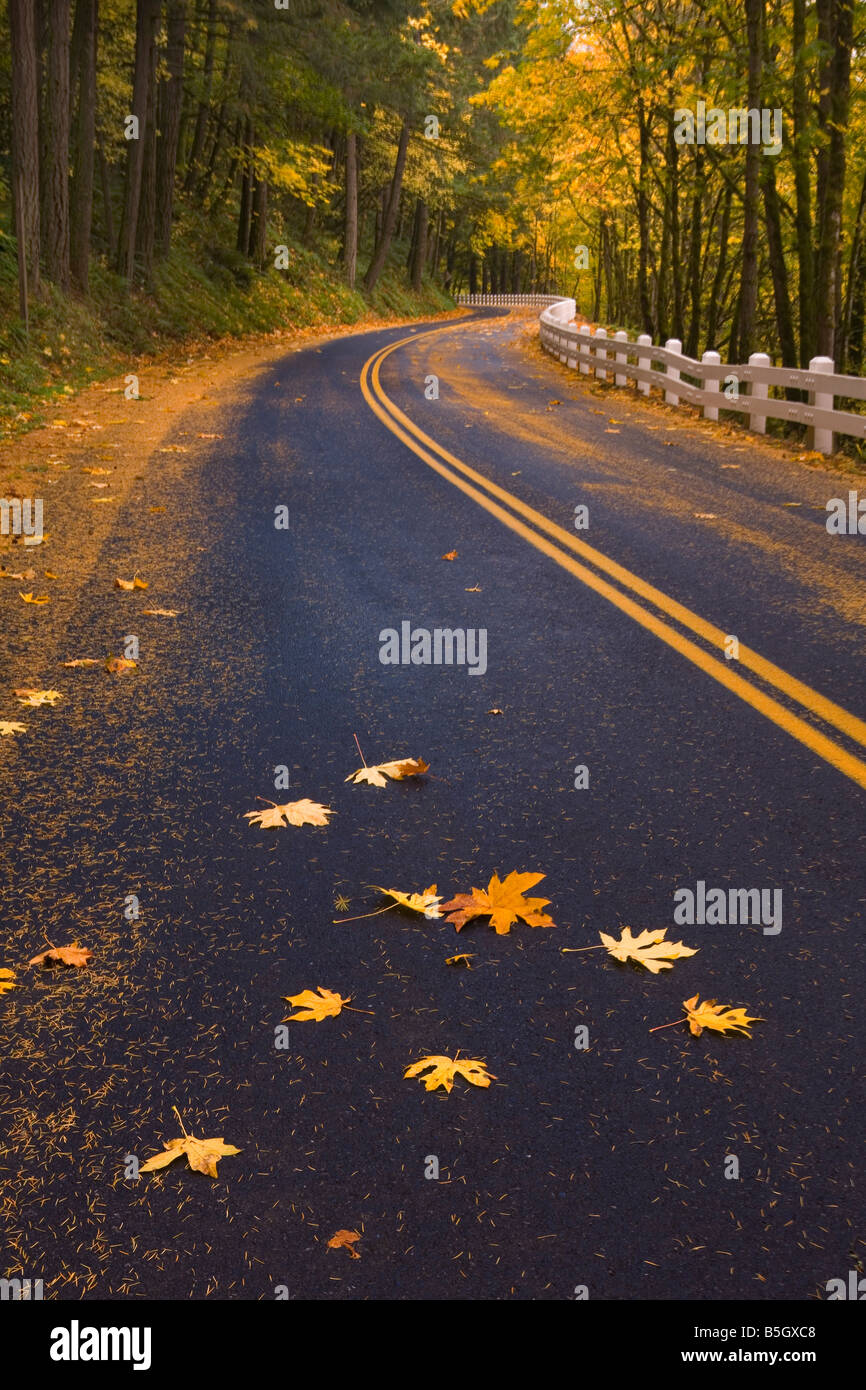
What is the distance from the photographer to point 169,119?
2719 cm

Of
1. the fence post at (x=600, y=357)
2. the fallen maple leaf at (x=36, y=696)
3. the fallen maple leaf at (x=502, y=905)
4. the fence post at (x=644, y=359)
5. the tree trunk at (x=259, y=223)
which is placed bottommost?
the fallen maple leaf at (x=502, y=905)

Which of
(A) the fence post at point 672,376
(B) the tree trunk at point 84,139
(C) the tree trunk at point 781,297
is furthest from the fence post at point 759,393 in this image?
(B) the tree trunk at point 84,139

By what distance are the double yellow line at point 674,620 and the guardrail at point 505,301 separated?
68.6m

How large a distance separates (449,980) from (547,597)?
4.10 meters

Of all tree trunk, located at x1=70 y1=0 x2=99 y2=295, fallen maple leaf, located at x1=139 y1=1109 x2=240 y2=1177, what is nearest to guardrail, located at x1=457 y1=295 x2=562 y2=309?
tree trunk, located at x1=70 y1=0 x2=99 y2=295

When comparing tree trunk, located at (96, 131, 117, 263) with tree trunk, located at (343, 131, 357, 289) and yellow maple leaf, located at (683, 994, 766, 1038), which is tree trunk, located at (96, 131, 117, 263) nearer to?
tree trunk, located at (343, 131, 357, 289)

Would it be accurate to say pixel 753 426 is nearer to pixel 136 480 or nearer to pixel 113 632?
pixel 136 480

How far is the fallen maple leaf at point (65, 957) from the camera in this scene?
340 cm

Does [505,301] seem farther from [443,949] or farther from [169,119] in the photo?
[443,949]

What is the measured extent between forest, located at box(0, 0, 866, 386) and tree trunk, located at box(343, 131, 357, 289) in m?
0.11

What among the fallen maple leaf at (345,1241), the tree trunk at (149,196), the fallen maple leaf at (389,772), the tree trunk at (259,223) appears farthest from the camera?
the tree trunk at (259,223)

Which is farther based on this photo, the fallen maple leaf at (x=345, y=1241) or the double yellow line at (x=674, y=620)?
the double yellow line at (x=674, y=620)

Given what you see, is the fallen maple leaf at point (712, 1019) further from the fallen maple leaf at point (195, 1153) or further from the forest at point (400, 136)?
the forest at point (400, 136)

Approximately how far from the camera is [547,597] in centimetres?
714
